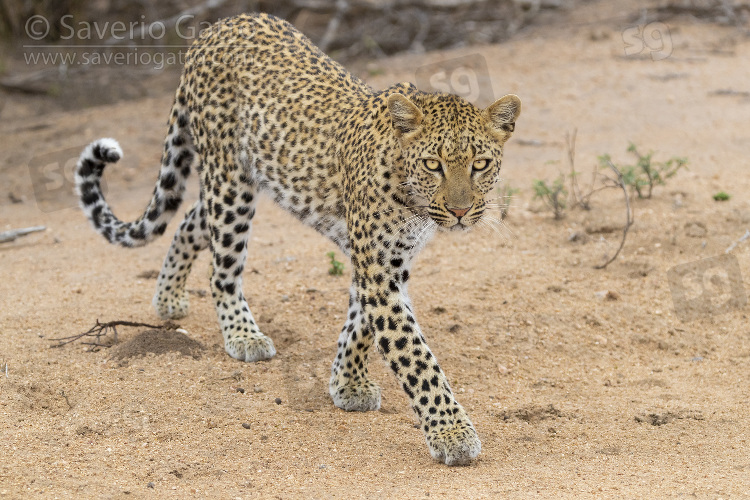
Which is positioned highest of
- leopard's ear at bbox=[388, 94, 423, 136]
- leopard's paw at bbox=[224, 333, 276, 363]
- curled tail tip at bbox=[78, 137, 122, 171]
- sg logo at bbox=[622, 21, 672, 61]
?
sg logo at bbox=[622, 21, 672, 61]

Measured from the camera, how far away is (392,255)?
17.1ft

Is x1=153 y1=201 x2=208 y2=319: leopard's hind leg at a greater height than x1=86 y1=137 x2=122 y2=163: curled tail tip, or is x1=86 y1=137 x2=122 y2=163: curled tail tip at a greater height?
x1=86 y1=137 x2=122 y2=163: curled tail tip

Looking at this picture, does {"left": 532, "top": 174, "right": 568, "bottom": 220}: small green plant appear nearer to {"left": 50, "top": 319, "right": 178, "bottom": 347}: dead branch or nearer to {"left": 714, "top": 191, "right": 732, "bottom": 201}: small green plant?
{"left": 714, "top": 191, "right": 732, "bottom": 201}: small green plant

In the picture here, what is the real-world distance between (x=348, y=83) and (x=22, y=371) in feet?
9.18

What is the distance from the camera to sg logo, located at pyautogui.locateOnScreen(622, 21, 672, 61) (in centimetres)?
1427

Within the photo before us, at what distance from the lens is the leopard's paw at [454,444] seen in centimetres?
489

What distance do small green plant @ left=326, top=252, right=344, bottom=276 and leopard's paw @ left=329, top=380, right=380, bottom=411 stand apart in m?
2.06

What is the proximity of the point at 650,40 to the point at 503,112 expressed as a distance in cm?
1068

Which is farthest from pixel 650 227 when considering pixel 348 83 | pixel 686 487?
pixel 686 487

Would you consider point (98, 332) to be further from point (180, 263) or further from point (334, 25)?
point (334, 25)

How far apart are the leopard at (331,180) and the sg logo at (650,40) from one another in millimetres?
9003

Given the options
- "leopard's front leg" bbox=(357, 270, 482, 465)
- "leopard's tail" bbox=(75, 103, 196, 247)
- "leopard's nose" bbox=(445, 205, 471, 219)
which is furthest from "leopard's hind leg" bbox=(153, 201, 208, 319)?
"leopard's nose" bbox=(445, 205, 471, 219)

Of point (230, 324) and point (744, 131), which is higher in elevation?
point (744, 131)

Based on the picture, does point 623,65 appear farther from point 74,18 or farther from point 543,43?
point 74,18
